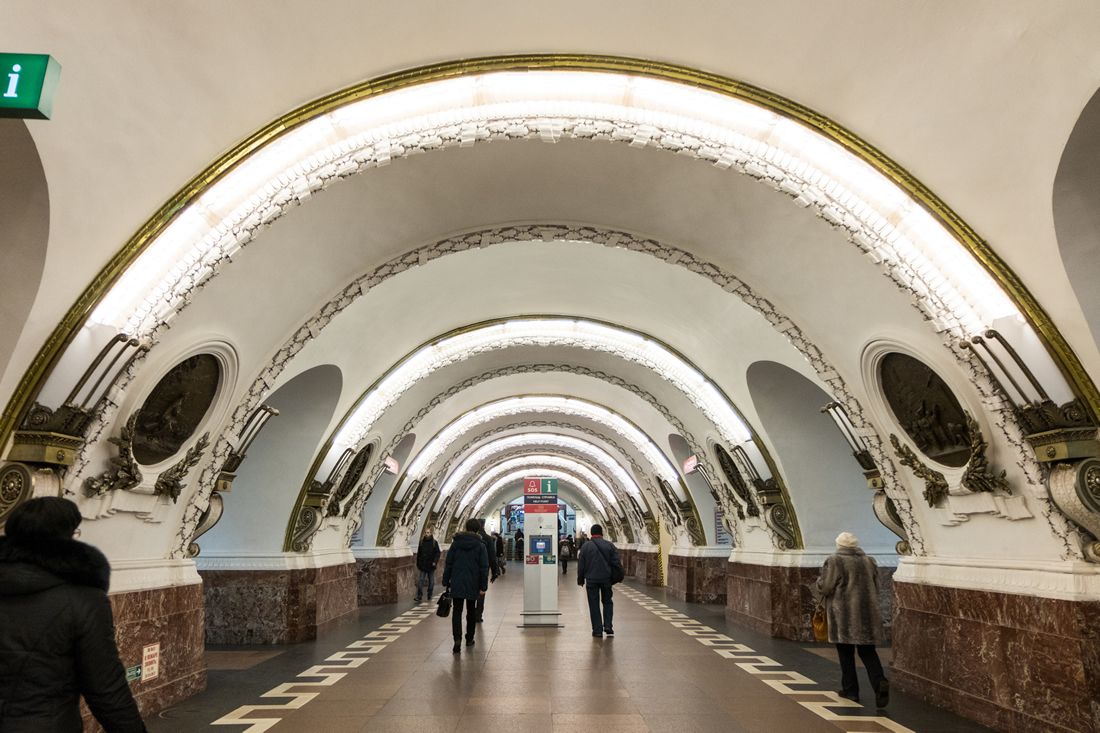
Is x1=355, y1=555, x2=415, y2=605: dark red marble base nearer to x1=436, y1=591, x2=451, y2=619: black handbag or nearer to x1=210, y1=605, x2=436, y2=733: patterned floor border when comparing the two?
x1=210, y1=605, x2=436, y2=733: patterned floor border

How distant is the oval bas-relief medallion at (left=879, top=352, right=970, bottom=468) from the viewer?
5.96 metres

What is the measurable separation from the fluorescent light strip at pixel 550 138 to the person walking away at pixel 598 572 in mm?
5804

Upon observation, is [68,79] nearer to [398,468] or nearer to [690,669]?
[690,669]

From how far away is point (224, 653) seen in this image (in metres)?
8.98

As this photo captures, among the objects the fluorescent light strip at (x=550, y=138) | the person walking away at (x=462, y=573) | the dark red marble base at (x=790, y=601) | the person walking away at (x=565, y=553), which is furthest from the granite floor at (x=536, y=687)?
the person walking away at (x=565, y=553)

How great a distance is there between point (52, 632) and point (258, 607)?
813 cm

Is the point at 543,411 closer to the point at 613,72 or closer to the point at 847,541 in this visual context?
the point at 847,541

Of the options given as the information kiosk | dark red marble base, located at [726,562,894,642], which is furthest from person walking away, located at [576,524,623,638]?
dark red marble base, located at [726,562,894,642]

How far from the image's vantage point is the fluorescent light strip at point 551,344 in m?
10.8

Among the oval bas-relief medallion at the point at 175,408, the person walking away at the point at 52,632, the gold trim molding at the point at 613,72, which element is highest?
the gold trim molding at the point at 613,72

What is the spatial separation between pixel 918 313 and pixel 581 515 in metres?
43.2

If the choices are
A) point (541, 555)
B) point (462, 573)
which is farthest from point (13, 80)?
point (541, 555)

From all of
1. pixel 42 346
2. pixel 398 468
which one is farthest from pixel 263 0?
pixel 398 468

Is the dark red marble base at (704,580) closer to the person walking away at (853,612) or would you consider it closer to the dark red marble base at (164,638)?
the person walking away at (853,612)
